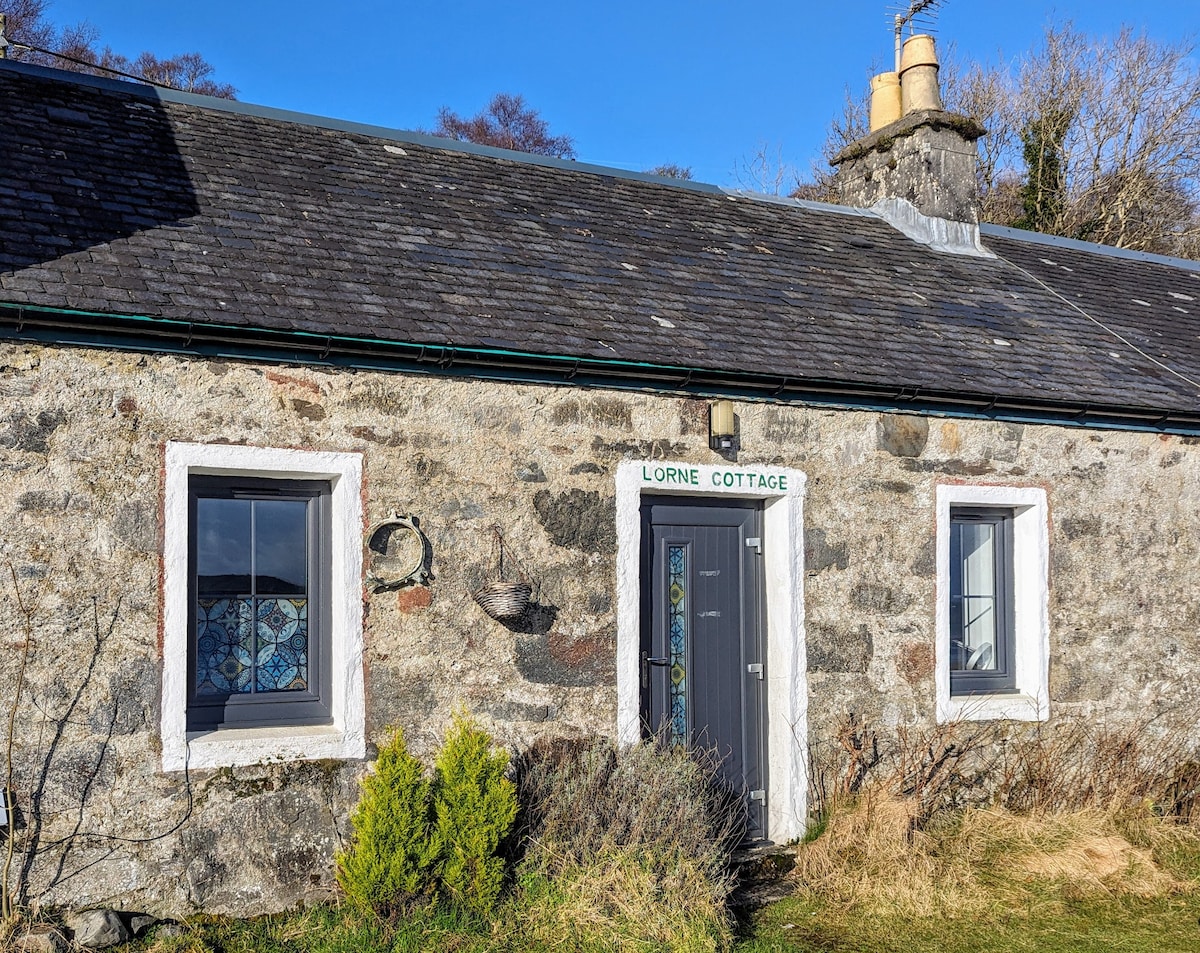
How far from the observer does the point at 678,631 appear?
7305mm

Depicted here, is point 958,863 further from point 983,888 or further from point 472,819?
point 472,819

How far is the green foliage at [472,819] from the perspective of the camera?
18.6 ft

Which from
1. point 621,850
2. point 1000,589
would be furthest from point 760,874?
point 1000,589

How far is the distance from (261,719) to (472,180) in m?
4.65

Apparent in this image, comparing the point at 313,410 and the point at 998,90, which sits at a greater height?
the point at 998,90

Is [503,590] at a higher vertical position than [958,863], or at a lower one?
higher

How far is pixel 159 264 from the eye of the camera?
20.4 ft

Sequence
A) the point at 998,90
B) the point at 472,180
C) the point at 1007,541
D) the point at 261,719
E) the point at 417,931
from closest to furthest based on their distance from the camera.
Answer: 1. the point at 417,931
2. the point at 261,719
3. the point at 1007,541
4. the point at 472,180
5. the point at 998,90

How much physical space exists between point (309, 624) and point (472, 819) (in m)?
1.38

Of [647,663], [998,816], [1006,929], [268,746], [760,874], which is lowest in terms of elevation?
[1006,929]

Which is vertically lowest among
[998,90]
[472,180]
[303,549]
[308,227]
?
[303,549]

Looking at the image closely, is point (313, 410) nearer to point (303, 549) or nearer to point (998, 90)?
point (303, 549)

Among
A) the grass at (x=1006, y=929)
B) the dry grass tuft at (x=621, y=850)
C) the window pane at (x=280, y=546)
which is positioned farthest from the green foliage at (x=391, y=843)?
the grass at (x=1006, y=929)

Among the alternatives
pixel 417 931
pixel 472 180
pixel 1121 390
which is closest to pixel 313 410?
pixel 417 931
